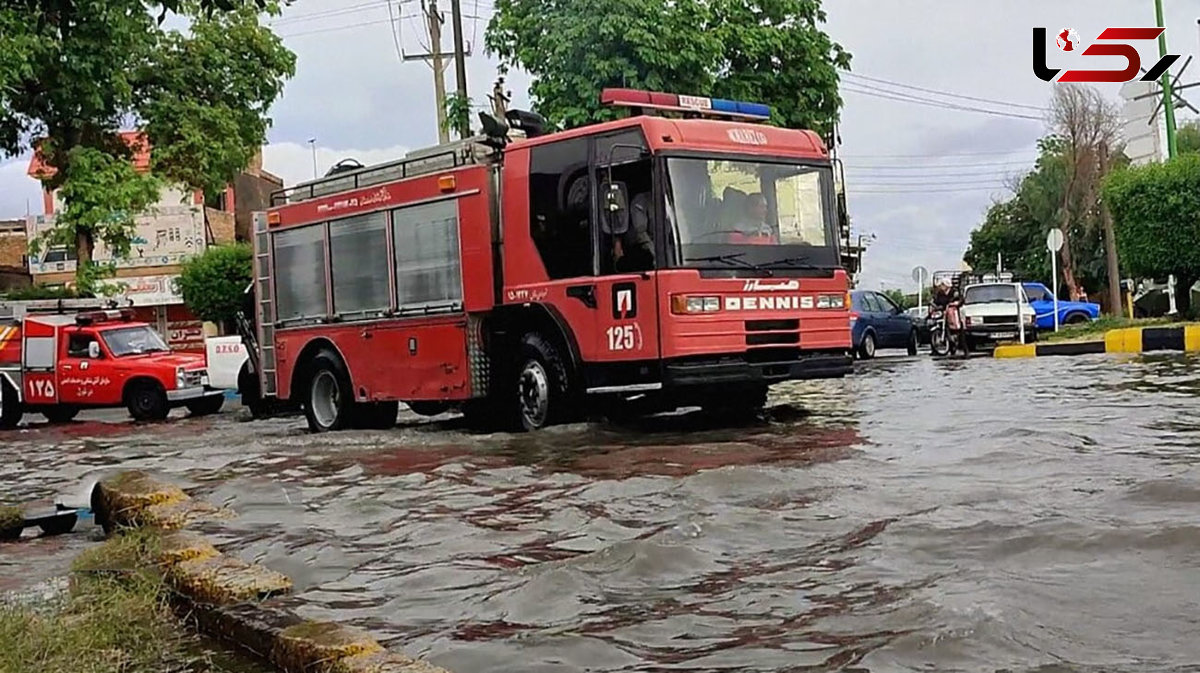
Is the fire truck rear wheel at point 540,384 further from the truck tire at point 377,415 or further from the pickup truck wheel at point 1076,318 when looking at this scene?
the pickup truck wheel at point 1076,318

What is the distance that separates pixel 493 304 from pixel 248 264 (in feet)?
76.0

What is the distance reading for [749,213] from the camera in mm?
11164

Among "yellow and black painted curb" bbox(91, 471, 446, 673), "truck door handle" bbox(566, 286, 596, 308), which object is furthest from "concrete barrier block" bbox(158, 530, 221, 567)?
"truck door handle" bbox(566, 286, 596, 308)

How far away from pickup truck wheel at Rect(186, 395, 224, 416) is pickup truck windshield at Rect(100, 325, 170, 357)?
1.18 metres

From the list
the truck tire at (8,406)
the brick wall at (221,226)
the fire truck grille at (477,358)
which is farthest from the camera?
the brick wall at (221,226)

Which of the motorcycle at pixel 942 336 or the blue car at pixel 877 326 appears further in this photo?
the blue car at pixel 877 326

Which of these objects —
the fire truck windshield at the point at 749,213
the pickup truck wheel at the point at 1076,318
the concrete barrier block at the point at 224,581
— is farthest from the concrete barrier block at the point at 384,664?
the pickup truck wheel at the point at 1076,318

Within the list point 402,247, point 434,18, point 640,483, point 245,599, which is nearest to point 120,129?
point 434,18

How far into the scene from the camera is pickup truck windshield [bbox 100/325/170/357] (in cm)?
2206

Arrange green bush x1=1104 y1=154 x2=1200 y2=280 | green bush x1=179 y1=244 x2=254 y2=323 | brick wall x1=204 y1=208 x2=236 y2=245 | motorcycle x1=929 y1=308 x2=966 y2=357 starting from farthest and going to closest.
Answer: brick wall x1=204 y1=208 x2=236 y2=245, green bush x1=179 y1=244 x2=254 y2=323, motorcycle x1=929 y1=308 x2=966 y2=357, green bush x1=1104 y1=154 x2=1200 y2=280

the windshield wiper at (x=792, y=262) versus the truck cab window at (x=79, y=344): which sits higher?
the windshield wiper at (x=792, y=262)

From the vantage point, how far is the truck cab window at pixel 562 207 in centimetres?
1116

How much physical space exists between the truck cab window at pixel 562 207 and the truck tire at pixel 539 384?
0.73 metres

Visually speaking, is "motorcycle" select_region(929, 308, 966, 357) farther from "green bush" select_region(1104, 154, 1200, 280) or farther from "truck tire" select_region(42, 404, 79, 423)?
"truck tire" select_region(42, 404, 79, 423)
